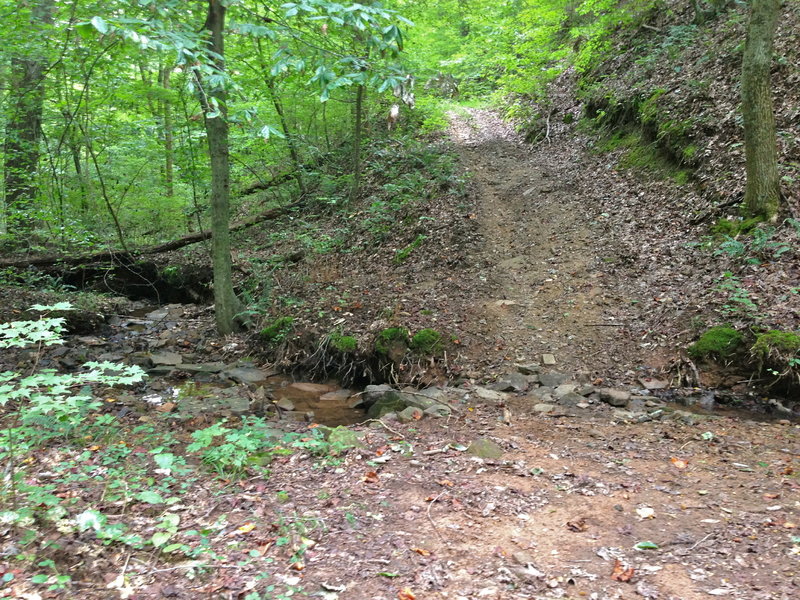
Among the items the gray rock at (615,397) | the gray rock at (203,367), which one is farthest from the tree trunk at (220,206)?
the gray rock at (615,397)

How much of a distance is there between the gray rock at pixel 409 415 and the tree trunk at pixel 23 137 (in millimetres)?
9293

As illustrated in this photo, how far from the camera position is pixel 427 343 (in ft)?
24.6

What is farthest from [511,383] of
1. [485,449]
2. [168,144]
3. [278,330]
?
→ [168,144]

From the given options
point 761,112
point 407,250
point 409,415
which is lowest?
point 409,415

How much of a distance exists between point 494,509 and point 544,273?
6.15 m

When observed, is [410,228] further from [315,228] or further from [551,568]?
[551,568]

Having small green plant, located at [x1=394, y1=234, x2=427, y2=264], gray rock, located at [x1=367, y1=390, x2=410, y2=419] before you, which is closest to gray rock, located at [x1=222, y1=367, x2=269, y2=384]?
gray rock, located at [x1=367, y1=390, x2=410, y2=419]

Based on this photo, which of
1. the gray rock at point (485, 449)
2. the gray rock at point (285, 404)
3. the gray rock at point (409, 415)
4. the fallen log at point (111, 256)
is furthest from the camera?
the fallen log at point (111, 256)

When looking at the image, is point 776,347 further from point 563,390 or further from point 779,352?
point 563,390

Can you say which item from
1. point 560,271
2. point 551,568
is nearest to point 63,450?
point 551,568

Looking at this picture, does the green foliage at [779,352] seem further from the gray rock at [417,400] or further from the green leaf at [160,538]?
the green leaf at [160,538]

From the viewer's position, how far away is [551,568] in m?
3.10

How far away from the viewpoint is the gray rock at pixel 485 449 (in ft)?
15.6

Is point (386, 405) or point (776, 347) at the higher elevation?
point (776, 347)
